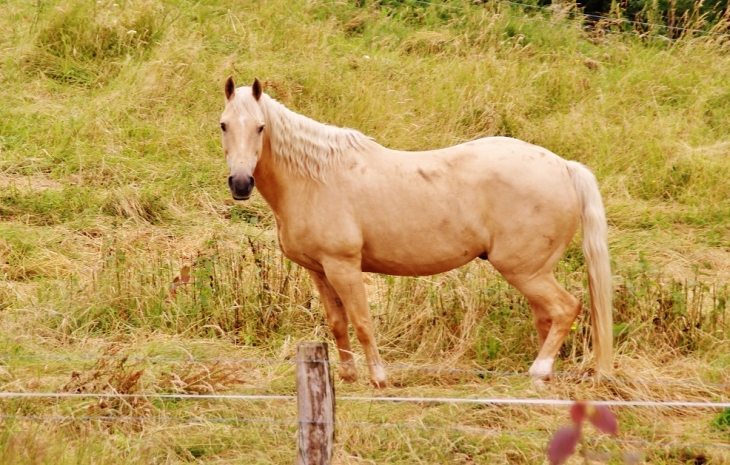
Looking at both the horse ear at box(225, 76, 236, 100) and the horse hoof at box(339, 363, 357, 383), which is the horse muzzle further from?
the horse hoof at box(339, 363, 357, 383)

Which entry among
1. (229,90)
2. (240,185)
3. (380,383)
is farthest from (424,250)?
(229,90)

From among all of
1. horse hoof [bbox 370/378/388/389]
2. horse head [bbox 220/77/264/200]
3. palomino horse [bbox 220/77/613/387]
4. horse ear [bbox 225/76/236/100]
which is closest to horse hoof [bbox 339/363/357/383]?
palomino horse [bbox 220/77/613/387]

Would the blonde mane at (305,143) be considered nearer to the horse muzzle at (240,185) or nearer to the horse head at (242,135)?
the horse head at (242,135)

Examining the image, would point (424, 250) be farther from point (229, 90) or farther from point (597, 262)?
point (229, 90)

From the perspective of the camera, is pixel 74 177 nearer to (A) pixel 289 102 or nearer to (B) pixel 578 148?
(A) pixel 289 102

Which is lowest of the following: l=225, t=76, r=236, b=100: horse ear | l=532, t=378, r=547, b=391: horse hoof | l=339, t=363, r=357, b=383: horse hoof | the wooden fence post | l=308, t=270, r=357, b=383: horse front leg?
l=339, t=363, r=357, b=383: horse hoof

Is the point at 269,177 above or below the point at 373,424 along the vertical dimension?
above

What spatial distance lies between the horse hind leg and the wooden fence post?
1801 mm

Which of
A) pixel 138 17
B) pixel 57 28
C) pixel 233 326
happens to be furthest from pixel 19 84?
pixel 233 326

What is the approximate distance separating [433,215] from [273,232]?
229cm

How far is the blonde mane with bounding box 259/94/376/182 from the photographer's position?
4684 millimetres

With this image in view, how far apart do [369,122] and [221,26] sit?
2.24 m

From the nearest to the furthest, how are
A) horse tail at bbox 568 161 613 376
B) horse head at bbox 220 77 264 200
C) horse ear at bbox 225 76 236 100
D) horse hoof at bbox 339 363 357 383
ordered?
1. horse head at bbox 220 77 264 200
2. horse ear at bbox 225 76 236 100
3. horse tail at bbox 568 161 613 376
4. horse hoof at bbox 339 363 357 383

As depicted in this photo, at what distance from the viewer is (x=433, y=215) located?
15.7 feet
